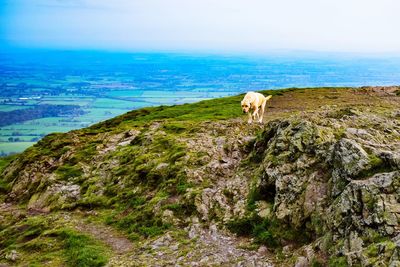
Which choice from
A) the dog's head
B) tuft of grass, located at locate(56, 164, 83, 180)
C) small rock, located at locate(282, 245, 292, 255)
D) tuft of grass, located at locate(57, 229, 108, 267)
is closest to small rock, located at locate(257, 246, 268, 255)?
small rock, located at locate(282, 245, 292, 255)

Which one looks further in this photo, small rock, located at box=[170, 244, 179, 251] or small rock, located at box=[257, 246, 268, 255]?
small rock, located at box=[170, 244, 179, 251]

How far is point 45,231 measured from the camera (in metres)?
26.2

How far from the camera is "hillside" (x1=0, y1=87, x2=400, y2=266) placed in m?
17.0

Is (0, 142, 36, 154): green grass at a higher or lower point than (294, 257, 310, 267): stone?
lower

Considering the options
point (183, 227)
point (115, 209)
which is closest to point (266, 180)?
point (183, 227)

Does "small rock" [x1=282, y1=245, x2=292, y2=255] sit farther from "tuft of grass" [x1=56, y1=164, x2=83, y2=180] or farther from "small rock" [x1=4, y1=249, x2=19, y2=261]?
"tuft of grass" [x1=56, y1=164, x2=83, y2=180]

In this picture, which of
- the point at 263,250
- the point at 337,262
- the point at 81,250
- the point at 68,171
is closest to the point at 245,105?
the point at 68,171

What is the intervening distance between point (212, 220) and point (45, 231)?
35.0ft

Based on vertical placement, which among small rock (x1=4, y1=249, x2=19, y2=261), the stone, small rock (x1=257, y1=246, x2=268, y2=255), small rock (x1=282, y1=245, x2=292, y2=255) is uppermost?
the stone

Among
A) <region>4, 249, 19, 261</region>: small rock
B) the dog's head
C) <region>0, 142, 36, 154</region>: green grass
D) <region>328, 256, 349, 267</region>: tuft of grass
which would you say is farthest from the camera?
<region>0, 142, 36, 154</region>: green grass

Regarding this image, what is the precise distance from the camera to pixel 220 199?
24469 millimetres

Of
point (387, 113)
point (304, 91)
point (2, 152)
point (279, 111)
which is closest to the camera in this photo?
point (387, 113)

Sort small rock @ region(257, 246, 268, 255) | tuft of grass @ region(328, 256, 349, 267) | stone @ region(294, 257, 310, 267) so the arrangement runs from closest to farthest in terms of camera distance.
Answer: tuft of grass @ region(328, 256, 349, 267) < stone @ region(294, 257, 310, 267) < small rock @ region(257, 246, 268, 255)

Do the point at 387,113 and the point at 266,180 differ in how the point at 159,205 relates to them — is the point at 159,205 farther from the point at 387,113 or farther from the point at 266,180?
the point at 387,113
